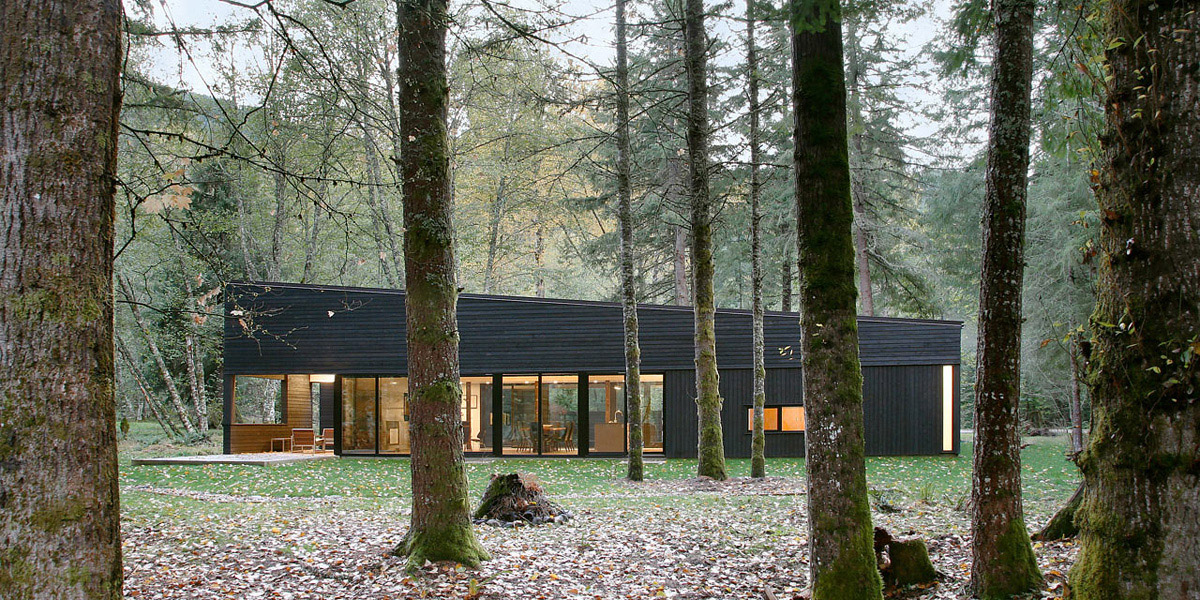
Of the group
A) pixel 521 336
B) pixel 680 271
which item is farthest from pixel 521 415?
pixel 680 271

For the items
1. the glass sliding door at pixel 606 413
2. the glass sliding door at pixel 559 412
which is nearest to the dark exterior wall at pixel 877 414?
the glass sliding door at pixel 606 413

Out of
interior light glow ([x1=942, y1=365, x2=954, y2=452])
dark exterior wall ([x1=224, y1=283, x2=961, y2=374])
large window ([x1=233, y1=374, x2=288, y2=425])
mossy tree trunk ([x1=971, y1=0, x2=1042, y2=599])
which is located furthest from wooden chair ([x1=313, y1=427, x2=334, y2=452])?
mossy tree trunk ([x1=971, y1=0, x2=1042, y2=599])

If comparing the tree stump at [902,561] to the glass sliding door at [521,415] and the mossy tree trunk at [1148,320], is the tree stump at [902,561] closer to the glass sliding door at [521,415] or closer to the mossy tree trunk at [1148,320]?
the mossy tree trunk at [1148,320]

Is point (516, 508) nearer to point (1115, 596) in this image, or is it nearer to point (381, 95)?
point (381, 95)

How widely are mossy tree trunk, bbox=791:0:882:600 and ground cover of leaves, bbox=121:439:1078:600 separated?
1.44 metres

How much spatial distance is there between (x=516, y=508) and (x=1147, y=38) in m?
7.02

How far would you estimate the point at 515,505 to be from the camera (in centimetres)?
848

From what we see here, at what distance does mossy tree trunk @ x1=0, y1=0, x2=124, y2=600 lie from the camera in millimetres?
2619

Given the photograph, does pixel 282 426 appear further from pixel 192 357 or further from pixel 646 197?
pixel 646 197

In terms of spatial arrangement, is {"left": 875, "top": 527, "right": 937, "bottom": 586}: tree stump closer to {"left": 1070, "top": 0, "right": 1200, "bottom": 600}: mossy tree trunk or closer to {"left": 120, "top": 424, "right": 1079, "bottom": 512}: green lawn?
{"left": 1070, "top": 0, "right": 1200, "bottom": 600}: mossy tree trunk

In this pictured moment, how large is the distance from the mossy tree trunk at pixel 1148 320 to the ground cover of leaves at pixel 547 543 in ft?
5.90

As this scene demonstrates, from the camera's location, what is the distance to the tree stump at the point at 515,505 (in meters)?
8.28

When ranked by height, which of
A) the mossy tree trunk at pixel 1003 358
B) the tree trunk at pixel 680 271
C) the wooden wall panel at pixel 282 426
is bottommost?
the wooden wall panel at pixel 282 426

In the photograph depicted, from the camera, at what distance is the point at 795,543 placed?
22.7 ft
